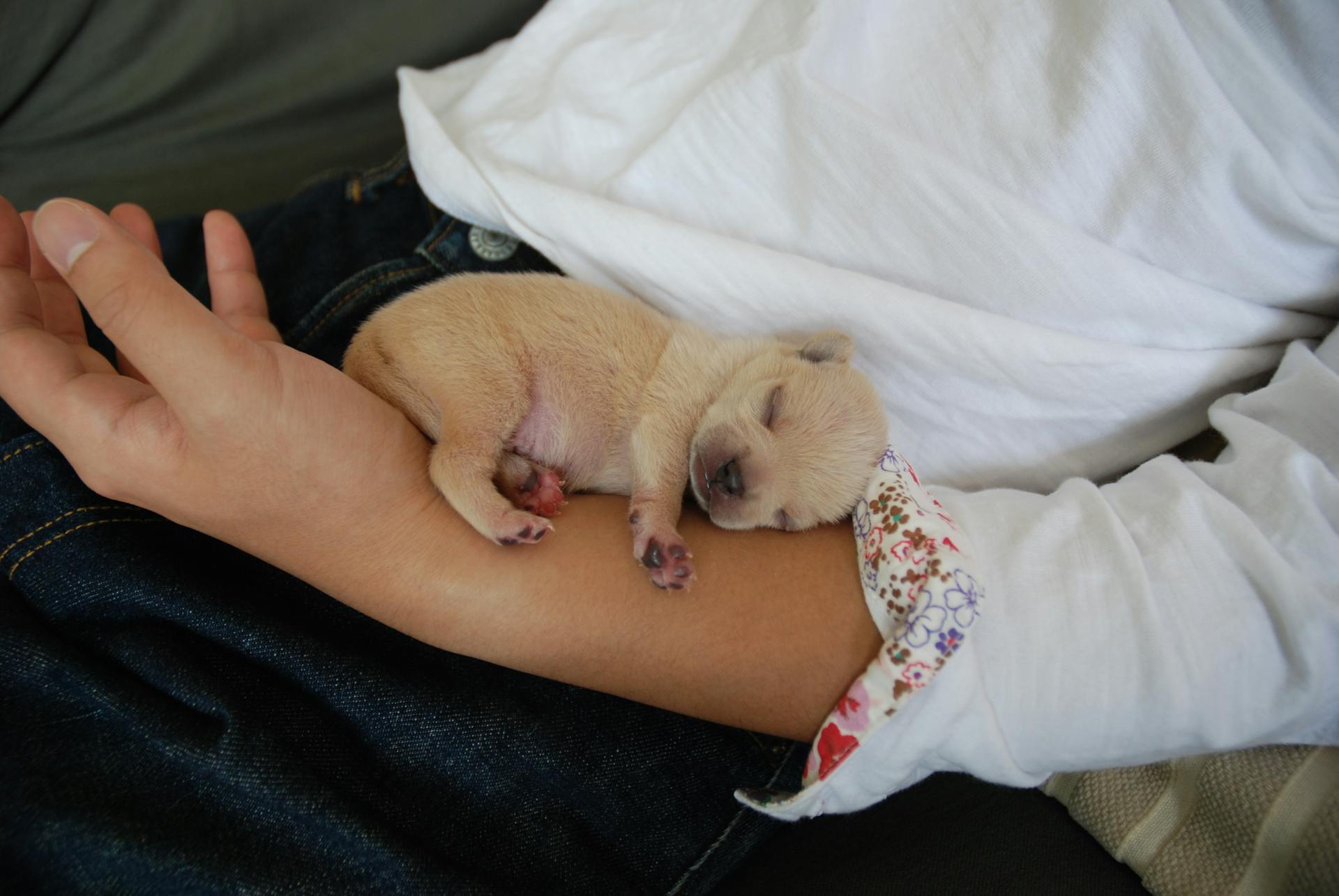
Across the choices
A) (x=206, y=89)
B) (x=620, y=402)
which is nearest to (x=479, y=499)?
(x=620, y=402)

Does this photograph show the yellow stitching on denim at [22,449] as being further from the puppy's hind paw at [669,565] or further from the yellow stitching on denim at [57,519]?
the puppy's hind paw at [669,565]

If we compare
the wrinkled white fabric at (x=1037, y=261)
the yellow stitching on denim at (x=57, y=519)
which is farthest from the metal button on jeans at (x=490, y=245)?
the yellow stitching on denim at (x=57, y=519)

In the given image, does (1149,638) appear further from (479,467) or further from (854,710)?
(479,467)

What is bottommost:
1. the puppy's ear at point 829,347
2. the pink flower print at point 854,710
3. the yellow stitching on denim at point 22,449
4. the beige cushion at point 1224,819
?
the beige cushion at point 1224,819

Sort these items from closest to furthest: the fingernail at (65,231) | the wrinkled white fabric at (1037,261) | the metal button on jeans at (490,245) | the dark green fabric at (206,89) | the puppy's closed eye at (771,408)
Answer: the fingernail at (65,231) < the wrinkled white fabric at (1037,261) < the puppy's closed eye at (771,408) < the metal button on jeans at (490,245) < the dark green fabric at (206,89)

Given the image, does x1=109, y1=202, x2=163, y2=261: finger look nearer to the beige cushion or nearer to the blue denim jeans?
the blue denim jeans

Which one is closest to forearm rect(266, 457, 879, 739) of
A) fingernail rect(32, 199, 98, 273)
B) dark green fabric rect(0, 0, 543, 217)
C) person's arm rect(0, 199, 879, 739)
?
person's arm rect(0, 199, 879, 739)

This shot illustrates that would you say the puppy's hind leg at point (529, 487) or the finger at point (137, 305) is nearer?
the finger at point (137, 305)

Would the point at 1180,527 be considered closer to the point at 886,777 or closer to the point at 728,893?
the point at 886,777
